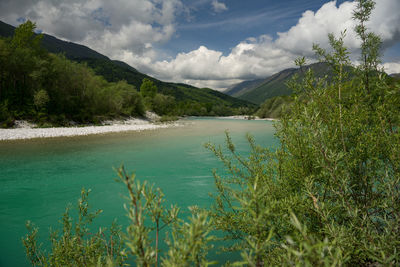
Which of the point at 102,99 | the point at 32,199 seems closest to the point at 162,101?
the point at 102,99

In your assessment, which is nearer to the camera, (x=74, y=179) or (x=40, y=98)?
(x=74, y=179)

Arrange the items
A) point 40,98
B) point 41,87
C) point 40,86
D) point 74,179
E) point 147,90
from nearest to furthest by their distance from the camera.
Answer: point 74,179 < point 40,98 < point 40,86 < point 41,87 < point 147,90

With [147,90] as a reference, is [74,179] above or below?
below

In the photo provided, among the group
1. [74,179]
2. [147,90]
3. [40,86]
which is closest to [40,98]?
[40,86]

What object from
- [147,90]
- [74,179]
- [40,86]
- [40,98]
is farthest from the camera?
[147,90]

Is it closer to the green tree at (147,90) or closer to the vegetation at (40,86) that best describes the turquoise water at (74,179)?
the vegetation at (40,86)

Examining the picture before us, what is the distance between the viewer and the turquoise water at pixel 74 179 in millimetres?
7840

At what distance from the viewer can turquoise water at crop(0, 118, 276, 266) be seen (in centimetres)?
784

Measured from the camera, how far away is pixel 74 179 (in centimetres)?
1223

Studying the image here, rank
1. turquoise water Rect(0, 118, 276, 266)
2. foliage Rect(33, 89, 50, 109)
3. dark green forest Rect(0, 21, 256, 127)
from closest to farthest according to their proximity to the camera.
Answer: turquoise water Rect(0, 118, 276, 266)
dark green forest Rect(0, 21, 256, 127)
foliage Rect(33, 89, 50, 109)

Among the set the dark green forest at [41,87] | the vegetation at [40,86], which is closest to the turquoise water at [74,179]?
the dark green forest at [41,87]

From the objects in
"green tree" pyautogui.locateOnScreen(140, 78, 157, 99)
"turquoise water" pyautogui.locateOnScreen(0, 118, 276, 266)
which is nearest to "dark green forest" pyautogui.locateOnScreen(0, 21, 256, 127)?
"turquoise water" pyautogui.locateOnScreen(0, 118, 276, 266)

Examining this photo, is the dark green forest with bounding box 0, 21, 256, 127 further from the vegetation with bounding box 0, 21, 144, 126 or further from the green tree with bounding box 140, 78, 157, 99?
the green tree with bounding box 140, 78, 157, 99

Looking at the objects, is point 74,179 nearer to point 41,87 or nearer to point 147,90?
point 41,87
